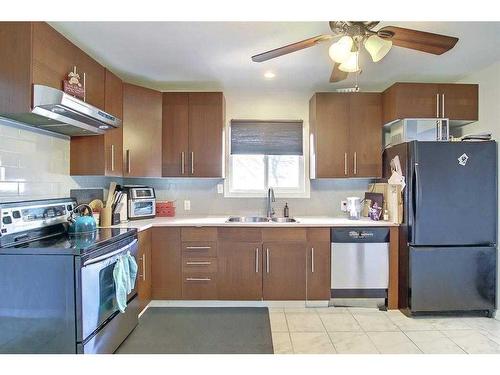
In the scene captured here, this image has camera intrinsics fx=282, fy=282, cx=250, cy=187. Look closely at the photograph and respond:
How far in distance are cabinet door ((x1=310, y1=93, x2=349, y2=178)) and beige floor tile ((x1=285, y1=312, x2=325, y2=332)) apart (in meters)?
1.43

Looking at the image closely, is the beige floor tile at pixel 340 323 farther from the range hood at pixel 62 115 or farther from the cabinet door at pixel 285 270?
the range hood at pixel 62 115

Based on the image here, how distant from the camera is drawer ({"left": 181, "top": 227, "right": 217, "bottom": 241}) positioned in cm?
274

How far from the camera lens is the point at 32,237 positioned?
1.88 metres

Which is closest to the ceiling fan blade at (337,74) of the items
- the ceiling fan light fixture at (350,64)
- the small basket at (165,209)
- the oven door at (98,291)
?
the ceiling fan light fixture at (350,64)

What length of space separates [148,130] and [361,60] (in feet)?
7.09

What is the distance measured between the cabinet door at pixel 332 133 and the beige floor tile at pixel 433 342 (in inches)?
61.9

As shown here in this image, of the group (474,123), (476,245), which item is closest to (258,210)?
(476,245)

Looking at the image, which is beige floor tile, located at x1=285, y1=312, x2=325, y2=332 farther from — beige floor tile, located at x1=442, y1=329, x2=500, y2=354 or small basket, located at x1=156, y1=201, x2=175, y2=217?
small basket, located at x1=156, y1=201, x2=175, y2=217

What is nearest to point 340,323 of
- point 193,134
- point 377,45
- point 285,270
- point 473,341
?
point 285,270

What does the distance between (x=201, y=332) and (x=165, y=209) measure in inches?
56.9

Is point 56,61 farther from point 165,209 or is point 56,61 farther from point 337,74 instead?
point 337,74

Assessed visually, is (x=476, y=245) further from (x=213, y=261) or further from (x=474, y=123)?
(x=213, y=261)

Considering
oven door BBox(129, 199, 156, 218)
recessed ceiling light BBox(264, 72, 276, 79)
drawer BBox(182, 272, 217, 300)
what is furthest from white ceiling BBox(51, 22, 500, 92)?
drawer BBox(182, 272, 217, 300)

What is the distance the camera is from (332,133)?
3047mm
